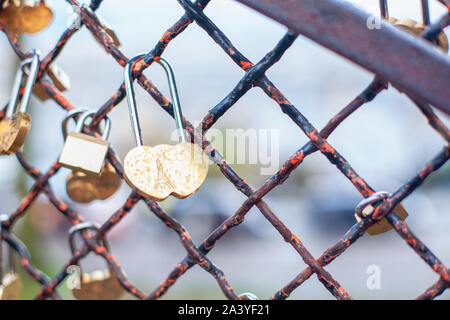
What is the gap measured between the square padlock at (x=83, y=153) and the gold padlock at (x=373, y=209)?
25cm

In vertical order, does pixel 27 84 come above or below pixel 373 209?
above

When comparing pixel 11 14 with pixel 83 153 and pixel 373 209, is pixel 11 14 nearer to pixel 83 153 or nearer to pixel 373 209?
pixel 83 153

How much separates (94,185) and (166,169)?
0.20 metres

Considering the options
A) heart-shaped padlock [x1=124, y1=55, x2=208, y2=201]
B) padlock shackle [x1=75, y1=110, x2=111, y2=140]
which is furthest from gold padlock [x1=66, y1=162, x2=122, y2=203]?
heart-shaped padlock [x1=124, y1=55, x2=208, y2=201]

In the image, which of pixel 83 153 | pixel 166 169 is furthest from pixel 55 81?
pixel 166 169

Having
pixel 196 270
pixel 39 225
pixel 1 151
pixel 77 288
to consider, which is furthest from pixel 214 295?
pixel 39 225

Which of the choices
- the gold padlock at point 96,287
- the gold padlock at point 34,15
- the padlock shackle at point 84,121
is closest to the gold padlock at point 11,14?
the gold padlock at point 34,15

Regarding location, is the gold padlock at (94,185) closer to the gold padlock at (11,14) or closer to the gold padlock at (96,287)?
the gold padlock at (96,287)

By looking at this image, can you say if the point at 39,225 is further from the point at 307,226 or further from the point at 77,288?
the point at 77,288

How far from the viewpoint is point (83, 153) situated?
440 mm

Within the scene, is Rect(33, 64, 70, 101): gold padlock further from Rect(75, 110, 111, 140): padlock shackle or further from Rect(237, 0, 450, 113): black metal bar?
Rect(237, 0, 450, 113): black metal bar

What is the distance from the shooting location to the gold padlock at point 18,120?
462mm

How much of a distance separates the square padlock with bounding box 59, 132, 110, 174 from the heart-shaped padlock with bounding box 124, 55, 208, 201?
0.07m
